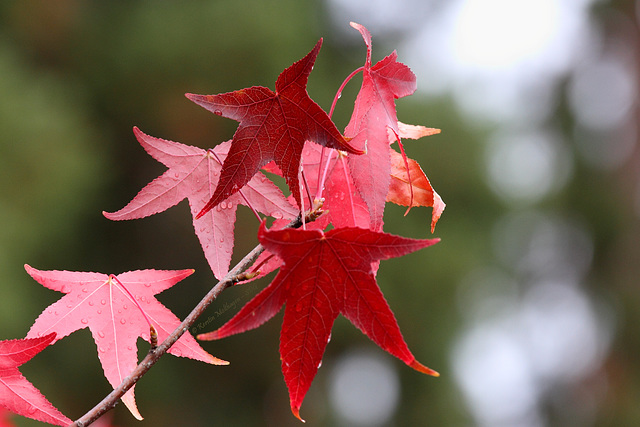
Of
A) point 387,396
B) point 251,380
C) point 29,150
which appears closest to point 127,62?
point 29,150

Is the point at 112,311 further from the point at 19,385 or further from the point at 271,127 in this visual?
the point at 271,127

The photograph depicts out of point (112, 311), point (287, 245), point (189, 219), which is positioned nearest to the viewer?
point (287, 245)

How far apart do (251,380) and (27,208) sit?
175cm

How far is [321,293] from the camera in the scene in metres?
0.49

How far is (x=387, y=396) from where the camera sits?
392 centimetres

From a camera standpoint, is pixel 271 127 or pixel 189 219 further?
pixel 189 219

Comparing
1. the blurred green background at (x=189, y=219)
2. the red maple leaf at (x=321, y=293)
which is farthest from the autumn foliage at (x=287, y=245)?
the blurred green background at (x=189, y=219)

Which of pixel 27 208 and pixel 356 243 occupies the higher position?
pixel 356 243

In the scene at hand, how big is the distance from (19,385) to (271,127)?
314mm

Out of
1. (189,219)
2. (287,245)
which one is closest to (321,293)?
(287,245)

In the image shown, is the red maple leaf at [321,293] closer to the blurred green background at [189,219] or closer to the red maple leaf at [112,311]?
the red maple leaf at [112,311]

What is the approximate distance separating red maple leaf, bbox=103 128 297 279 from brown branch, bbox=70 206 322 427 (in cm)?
5

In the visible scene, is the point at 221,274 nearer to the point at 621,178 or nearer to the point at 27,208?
the point at 27,208

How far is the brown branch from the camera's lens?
0.46 metres
